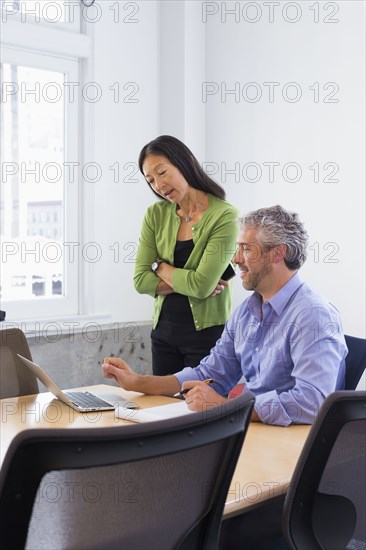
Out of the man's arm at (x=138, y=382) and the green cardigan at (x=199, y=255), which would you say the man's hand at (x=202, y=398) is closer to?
the man's arm at (x=138, y=382)

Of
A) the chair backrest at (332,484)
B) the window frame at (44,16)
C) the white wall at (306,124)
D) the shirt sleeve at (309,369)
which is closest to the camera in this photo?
the chair backrest at (332,484)

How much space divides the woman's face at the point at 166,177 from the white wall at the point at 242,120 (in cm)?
108

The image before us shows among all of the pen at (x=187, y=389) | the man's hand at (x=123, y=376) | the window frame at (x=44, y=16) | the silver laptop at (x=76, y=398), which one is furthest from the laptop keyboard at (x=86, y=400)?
the window frame at (x=44, y=16)

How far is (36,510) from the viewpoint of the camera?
1179 mm

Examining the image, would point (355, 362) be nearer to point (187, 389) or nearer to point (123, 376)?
point (187, 389)

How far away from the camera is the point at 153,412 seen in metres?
2.27

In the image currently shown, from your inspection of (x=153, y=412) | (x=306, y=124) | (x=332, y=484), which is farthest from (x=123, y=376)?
(x=306, y=124)

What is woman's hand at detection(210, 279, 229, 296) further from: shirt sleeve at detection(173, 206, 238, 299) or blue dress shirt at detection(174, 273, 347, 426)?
blue dress shirt at detection(174, 273, 347, 426)

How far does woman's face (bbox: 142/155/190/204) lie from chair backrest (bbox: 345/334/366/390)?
1108mm

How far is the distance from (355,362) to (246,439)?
2.02 ft

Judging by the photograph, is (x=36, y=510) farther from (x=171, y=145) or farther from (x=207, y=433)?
(x=171, y=145)

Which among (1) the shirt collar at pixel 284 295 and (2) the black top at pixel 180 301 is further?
(2) the black top at pixel 180 301

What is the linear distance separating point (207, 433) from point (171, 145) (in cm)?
216

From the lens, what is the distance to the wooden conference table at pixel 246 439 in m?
1.65
